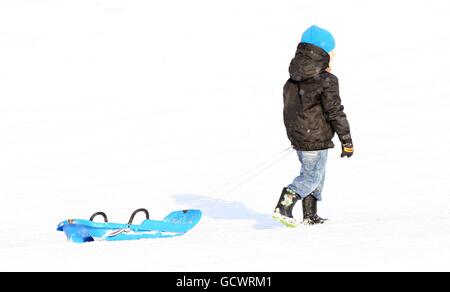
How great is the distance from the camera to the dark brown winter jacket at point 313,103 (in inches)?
256

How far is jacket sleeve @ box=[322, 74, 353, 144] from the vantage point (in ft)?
21.3

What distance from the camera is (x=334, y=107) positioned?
6500 mm

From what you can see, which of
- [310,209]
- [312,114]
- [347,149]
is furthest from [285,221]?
[312,114]

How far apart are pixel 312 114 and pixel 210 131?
657 cm

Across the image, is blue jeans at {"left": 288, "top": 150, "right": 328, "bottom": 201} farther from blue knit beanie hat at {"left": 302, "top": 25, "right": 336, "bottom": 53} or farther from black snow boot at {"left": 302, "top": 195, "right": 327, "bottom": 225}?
blue knit beanie hat at {"left": 302, "top": 25, "right": 336, "bottom": 53}

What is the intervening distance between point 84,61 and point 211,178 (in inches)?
372

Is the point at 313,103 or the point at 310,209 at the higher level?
the point at 313,103

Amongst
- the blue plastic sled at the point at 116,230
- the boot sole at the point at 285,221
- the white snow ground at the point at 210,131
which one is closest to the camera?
the white snow ground at the point at 210,131

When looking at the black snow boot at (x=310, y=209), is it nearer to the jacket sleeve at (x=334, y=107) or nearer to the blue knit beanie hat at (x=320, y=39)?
the jacket sleeve at (x=334, y=107)

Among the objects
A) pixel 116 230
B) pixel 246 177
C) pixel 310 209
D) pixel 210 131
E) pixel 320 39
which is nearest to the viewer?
pixel 116 230

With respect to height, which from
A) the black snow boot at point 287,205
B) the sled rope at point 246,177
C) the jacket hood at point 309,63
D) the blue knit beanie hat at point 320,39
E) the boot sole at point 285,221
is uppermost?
the blue knit beanie hat at point 320,39

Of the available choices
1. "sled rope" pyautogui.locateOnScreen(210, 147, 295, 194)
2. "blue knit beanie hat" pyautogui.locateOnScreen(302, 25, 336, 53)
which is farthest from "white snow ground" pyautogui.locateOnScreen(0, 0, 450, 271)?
"blue knit beanie hat" pyautogui.locateOnScreen(302, 25, 336, 53)

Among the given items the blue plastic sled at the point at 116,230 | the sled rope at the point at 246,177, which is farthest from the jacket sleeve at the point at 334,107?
the sled rope at the point at 246,177

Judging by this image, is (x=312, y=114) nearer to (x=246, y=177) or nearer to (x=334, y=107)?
(x=334, y=107)
